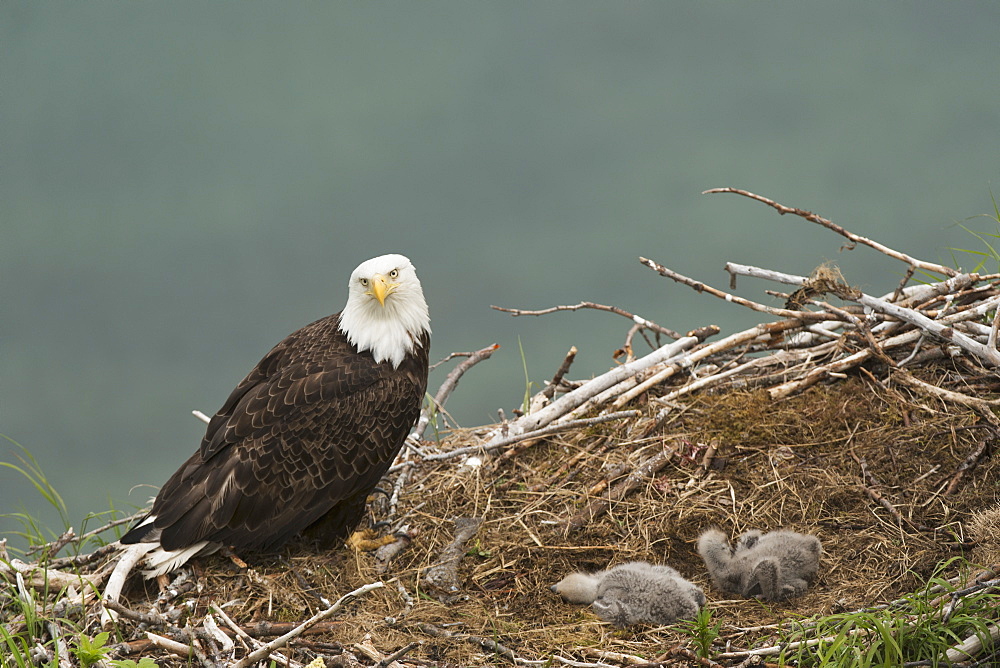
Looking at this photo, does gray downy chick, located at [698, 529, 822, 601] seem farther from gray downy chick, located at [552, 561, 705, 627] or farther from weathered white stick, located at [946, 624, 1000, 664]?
weathered white stick, located at [946, 624, 1000, 664]

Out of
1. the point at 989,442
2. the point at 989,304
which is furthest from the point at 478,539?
the point at 989,304

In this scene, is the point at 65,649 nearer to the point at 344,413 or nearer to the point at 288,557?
the point at 288,557

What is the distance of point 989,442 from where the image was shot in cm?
463

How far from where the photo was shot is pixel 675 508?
477 cm

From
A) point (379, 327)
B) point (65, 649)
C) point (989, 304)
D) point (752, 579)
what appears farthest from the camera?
point (989, 304)

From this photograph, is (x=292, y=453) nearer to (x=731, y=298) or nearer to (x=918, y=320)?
(x=731, y=298)

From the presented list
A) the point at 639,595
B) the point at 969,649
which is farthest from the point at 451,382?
the point at 969,649

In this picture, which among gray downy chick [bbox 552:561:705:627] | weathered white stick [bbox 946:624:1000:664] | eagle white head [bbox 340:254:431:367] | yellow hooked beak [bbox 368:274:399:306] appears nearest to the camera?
weathered white stick [bbox 946:624:1000:664]

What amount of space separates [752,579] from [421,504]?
1.93 metres

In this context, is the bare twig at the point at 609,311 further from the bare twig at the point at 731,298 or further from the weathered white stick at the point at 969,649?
the weathered white stick at the point at 969,649

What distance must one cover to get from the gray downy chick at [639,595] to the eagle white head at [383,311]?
1623 mm

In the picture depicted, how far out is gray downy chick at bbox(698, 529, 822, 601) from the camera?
409 cm

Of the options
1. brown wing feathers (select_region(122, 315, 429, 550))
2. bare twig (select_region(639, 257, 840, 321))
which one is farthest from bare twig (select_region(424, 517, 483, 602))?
bare twig (select_region(639, 257, 840, 321))

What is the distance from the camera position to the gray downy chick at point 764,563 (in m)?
4.09
